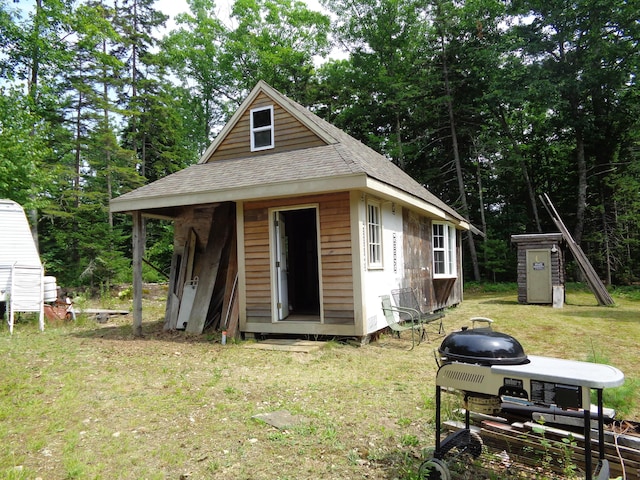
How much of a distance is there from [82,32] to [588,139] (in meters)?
23.7

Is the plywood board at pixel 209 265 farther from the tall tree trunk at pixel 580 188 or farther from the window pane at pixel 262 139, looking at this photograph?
the tall tree trunk at pixel 580 188

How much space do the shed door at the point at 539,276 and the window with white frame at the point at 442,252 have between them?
7.99ft

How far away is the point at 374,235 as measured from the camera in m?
7.72

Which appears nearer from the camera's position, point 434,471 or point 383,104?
point 434,471

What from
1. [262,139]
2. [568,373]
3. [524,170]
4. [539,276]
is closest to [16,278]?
[262,139]

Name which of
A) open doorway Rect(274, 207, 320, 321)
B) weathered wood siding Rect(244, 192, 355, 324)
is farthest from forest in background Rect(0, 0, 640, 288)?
weathered wood siding Rect(244, 192, 355, 324)

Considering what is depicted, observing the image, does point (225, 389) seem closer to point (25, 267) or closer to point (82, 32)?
point (25, 267)

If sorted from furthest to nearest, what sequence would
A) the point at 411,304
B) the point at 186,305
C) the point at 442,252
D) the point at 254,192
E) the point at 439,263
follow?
the point at 442,252, the point at 439,263, the point at 411,304, the point at 186,305, the point at 254,192

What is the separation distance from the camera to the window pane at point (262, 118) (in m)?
9.24

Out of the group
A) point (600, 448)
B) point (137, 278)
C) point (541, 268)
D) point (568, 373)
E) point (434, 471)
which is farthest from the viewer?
point (541, 268)

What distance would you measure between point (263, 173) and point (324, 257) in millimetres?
1959

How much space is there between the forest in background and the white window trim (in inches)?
491

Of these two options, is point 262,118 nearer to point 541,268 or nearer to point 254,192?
point 254,192

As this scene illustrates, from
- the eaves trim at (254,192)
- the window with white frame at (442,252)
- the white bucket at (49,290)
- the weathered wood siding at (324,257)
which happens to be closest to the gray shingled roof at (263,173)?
the eaves trim at (254,192)
